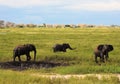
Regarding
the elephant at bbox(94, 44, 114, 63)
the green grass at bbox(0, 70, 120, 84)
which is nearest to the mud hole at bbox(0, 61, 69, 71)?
the elephant at bbox(94, 44, 114, 63)

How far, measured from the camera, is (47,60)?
35.3 meters

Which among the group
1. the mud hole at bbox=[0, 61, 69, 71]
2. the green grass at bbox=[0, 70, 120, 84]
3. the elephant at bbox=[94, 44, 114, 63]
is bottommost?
the mud hole at bbox=[0, 61, 69, 71]

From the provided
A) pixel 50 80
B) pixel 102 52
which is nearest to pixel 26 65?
pixel 102 52

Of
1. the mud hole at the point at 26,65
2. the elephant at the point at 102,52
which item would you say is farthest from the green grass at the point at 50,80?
the elephant at the point at 102,52

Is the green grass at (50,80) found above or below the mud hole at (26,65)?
above

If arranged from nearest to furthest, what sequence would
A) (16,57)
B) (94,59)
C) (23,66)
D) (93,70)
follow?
(93,70)
(23,66)
(94,59)
(16,57)

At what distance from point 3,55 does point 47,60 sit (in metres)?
4.46

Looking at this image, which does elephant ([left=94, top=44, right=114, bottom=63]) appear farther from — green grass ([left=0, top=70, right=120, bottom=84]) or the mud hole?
green grass ([left=0, top=70, right=120, bottom=84])

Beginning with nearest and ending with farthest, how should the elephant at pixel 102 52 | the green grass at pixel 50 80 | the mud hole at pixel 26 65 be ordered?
the green grass at pixel 50 80, the mud hole at pixel 26 65, the elephant at pixel 102 52

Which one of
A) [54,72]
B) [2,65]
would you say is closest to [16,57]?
[2,65]

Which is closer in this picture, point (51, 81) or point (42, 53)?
point (51, 81)

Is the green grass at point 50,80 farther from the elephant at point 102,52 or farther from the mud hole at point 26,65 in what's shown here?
the elephant at point 102,52

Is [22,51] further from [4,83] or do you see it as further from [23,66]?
[4,83]

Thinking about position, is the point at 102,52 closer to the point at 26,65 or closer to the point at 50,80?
the point at 26,65
